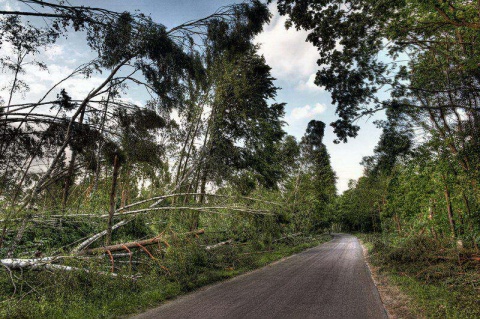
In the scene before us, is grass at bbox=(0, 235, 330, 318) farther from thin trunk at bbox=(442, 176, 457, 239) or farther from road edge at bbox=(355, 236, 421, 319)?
thin trunk at bbox=(442, 176, 457, 239)

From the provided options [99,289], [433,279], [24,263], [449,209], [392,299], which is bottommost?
[392,299]

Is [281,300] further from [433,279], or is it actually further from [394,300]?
[433,279]

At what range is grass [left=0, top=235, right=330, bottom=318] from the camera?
16.7 ft

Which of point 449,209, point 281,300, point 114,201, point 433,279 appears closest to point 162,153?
point 114,201

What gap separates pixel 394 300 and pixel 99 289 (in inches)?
272

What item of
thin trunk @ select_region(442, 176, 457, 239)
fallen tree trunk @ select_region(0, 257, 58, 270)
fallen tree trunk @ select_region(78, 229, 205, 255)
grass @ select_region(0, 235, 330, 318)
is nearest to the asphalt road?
grass @ select_region(0, 235, 330, 318)

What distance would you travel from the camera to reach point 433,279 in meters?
8.20

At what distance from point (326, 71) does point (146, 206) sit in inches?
307

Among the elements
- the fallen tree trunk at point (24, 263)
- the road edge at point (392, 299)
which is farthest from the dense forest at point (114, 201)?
the road edge at point (392, 299)

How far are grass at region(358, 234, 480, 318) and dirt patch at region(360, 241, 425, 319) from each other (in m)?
0.11

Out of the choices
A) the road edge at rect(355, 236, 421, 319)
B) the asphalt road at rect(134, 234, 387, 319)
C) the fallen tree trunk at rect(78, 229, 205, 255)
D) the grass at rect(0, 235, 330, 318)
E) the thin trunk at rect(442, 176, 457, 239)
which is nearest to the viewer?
the grass at rect(0, 235, 330, 318)

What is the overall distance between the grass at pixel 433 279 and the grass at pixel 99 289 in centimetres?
566

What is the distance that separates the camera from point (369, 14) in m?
7.79

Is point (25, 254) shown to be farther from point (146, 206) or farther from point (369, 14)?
point (369, 14)
